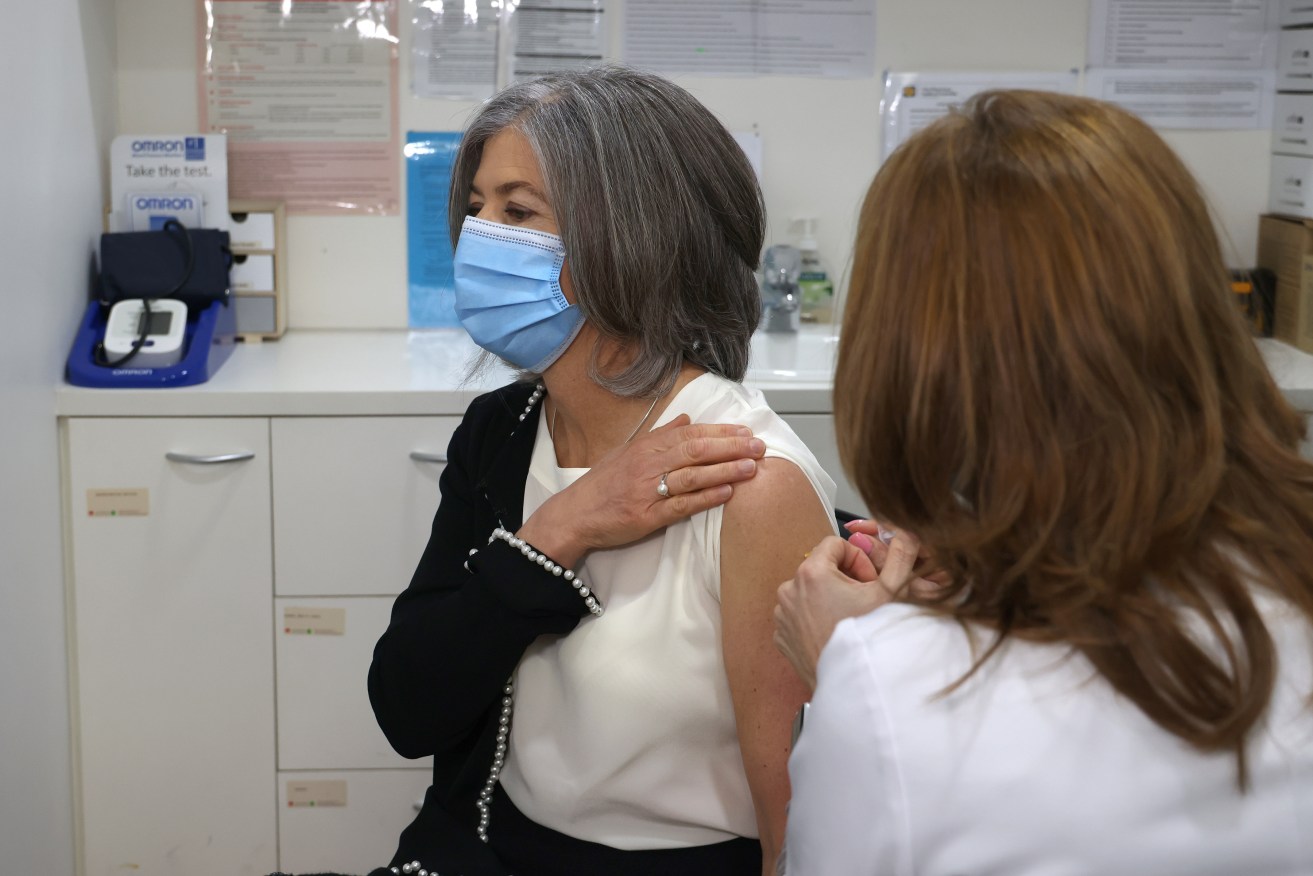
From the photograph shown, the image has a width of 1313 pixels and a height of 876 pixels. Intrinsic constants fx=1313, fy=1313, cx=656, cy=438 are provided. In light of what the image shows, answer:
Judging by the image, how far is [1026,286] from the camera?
2.69 feet

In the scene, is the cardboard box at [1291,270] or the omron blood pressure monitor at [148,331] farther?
the cardboard box at [1291,270]

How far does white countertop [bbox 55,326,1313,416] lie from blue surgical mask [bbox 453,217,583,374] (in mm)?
550

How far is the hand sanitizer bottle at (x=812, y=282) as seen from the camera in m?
2.74

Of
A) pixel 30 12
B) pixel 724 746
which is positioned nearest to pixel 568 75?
pixel 724 746

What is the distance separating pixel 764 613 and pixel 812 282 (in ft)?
5.27

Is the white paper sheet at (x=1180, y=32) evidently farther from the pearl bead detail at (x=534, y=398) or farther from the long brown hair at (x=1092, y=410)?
the long brown hair at (x=1092, y=410)

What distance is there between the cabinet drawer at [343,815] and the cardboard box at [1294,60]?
7.12 feet

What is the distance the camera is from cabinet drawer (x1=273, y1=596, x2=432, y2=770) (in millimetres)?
2264

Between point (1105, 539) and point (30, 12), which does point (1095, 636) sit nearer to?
point (1105, 539)

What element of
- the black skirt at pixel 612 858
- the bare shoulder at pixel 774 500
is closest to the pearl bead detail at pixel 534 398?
the bare shoulder at pixel 774 500

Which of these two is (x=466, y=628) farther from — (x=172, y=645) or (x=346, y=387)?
(x=172, y=645)

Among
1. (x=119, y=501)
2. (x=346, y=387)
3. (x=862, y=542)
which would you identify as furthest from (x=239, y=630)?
(x=862, y=542)

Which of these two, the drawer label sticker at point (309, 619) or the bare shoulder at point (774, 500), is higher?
the bare shoulder at point (774, 500)

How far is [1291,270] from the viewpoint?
2.59 m
